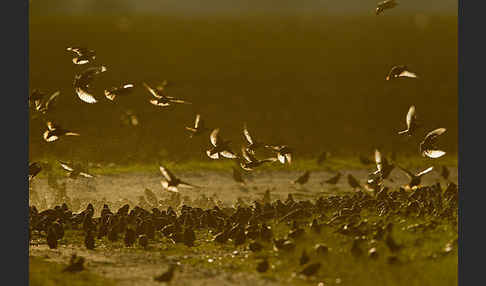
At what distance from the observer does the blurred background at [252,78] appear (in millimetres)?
24312

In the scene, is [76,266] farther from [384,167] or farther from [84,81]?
[384,167]

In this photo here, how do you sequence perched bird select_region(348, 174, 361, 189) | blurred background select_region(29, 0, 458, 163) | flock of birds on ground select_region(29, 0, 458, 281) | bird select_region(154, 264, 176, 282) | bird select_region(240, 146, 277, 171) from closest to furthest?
1. bird select_region(154, 264, 176, 282)
2. flock of birds on ground select_region(29, 0, 458, 281)
3. perched bird select_region(348, 174, 361, 189)
4. bird select_region(240, 146, 277, 171)
5. blurred background select_region(29, 0, 458, 163)

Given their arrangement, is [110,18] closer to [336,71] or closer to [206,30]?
[206,30]

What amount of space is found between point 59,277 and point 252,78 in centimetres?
2339

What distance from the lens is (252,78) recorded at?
Answer: 33562 mm

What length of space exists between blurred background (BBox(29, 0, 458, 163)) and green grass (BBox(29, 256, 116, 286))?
9631 mm

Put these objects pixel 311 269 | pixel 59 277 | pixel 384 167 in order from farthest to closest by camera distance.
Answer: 1. pixel 384 167
2. pixel 59 277
3. pixel 311 269

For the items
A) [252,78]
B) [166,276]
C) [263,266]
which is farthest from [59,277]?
[252,78]

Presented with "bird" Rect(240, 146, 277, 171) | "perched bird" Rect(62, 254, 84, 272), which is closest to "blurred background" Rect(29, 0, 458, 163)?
"bird" Rect(240, 146, 277, 171)

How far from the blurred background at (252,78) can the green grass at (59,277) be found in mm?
9631

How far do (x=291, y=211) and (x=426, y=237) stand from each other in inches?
105

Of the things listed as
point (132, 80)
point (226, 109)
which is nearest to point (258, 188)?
point (226, 109)

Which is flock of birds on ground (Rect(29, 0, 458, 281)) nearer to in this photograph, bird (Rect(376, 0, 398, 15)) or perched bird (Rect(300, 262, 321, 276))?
bird (Rect(376, 0, 398, 15))

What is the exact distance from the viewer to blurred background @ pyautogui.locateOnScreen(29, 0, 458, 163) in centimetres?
2431
